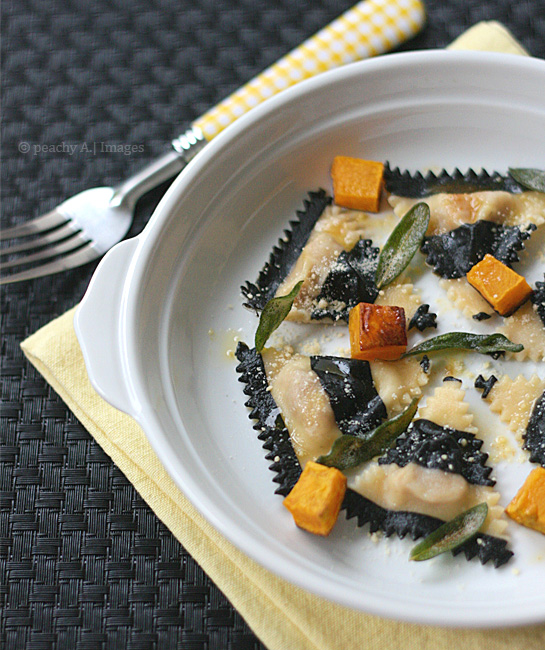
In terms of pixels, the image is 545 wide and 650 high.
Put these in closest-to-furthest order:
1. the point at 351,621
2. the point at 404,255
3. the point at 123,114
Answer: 1. the point at 351,621
2. the point at 404,255
3. the point at 123,114

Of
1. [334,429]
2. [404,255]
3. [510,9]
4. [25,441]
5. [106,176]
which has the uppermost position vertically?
[510,9]

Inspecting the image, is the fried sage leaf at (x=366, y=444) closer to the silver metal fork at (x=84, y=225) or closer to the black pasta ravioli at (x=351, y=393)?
the black pasta ravioli at (x=351, y=393)

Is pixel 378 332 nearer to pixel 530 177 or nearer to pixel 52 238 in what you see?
pixel 530 177

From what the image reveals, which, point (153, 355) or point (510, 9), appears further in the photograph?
point (510, 9)

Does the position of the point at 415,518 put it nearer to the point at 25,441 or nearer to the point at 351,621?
the point at 351,621

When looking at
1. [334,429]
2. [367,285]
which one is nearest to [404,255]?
[367,285]

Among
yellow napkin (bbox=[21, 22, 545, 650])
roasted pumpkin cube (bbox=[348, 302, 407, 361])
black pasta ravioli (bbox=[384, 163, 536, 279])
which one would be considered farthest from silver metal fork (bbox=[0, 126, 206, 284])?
roasted pumpkin cube (bbox=[348, 302, 407, 361])

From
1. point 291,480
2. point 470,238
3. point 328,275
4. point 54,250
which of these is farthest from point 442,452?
point 54,250
